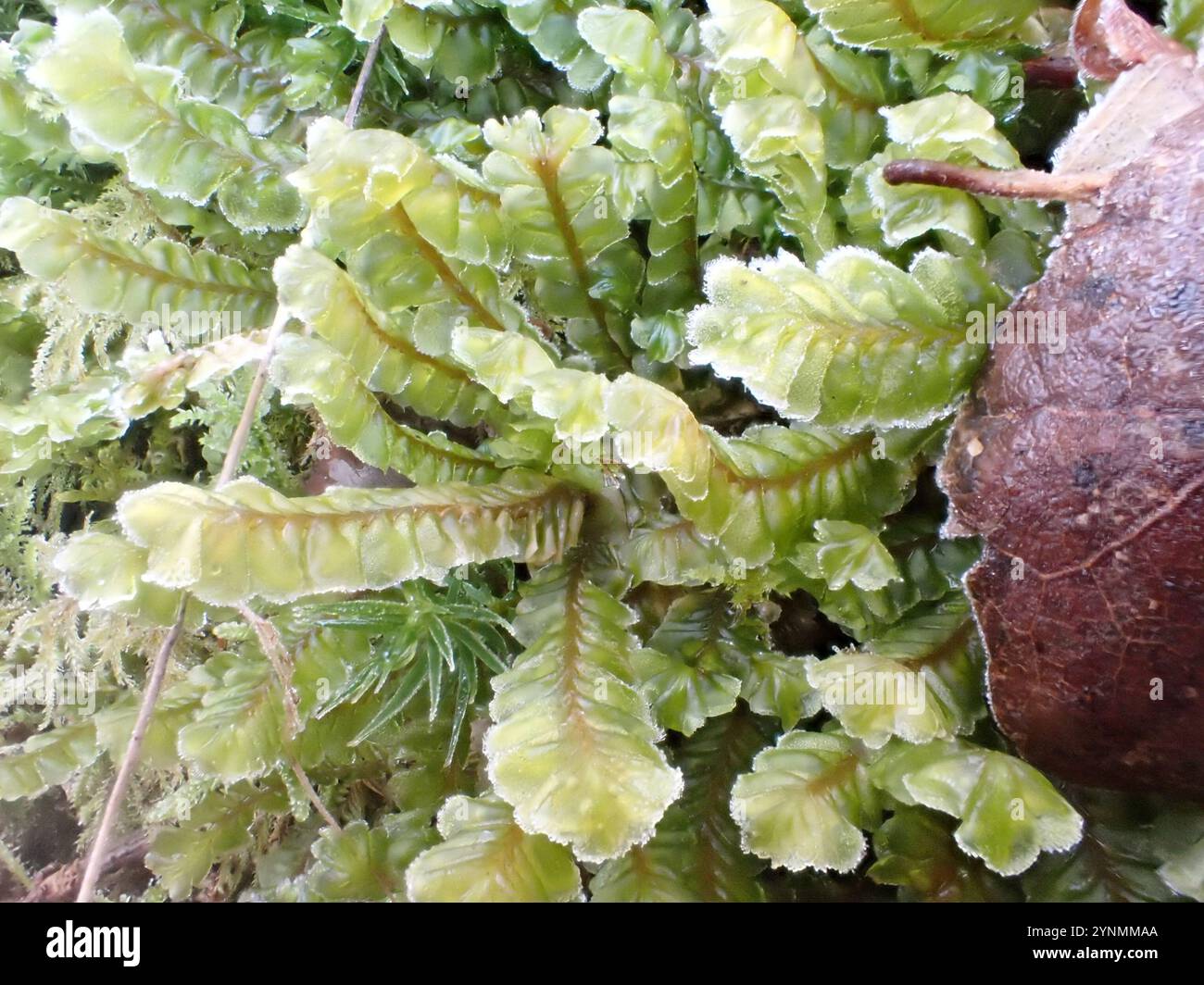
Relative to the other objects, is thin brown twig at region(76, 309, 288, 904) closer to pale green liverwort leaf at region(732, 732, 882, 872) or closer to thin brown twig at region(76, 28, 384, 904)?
thin brown twig at region(76, 28, 384, 904)

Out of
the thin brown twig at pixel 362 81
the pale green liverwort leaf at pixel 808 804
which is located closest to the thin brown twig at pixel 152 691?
the thin brown twig at pixel 362 81

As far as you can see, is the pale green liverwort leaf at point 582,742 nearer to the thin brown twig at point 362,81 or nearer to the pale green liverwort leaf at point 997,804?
the pale green liverwort leaf at point 997,804

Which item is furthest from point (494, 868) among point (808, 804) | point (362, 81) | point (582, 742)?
point (362, 81)

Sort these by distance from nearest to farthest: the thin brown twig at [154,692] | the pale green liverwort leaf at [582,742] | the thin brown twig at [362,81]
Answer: the pale green liverwort leaf at [582,742]
the thin brown twig at [154,692]
the thin brown twig at [362,81]

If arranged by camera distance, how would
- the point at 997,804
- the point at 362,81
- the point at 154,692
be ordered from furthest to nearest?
the point at 362,81 → the point at 154,692 → the point at 997,804

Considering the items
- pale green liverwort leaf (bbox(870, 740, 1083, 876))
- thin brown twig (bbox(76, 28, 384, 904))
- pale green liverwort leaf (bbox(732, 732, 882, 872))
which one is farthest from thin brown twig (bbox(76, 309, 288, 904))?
pale green liverwort leaf (bbox(870, 740, 1083, 876))

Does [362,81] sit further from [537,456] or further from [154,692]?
[154,692]

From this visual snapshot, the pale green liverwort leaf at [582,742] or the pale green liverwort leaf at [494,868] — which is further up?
the pale green liverwort leaf at [582,742]

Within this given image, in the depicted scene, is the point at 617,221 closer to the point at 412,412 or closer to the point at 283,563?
the point at 412,412
